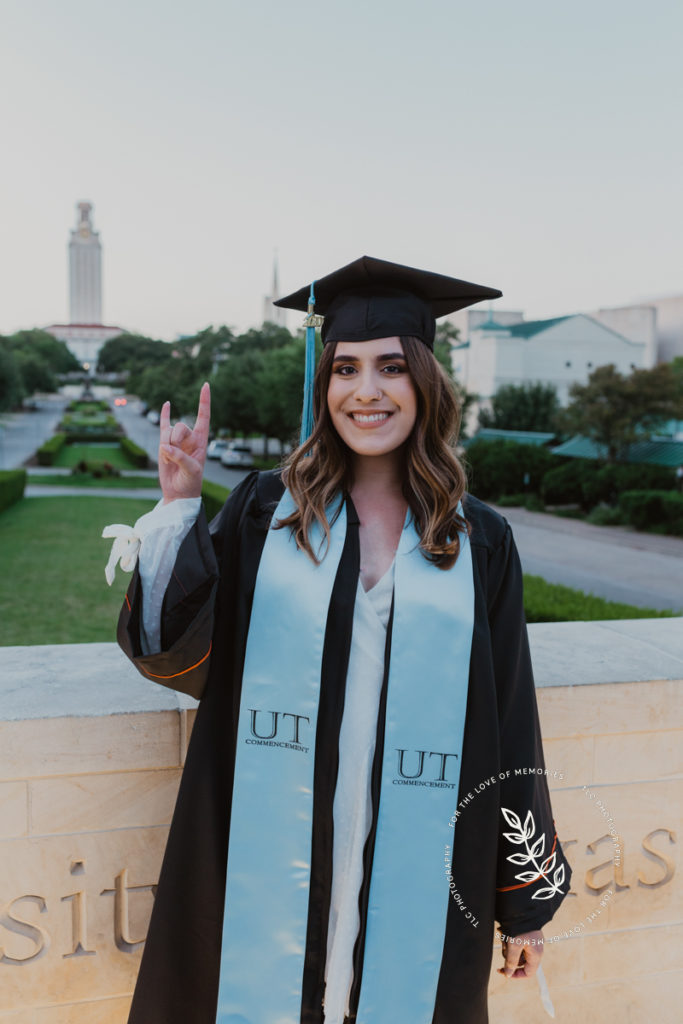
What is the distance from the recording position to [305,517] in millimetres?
1790

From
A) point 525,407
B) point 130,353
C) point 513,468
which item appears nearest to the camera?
point 513,468

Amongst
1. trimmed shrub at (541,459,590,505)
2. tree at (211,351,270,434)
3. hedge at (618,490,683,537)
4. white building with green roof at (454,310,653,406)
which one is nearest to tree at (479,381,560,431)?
white building with green roof at (454,310,653,406)

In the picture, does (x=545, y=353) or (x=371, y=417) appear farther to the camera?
(x=545, y=353)

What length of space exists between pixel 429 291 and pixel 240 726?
109 centimetres

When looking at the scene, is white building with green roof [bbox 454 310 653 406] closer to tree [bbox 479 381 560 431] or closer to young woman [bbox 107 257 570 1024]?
tree [bbox 479 381 560 431]

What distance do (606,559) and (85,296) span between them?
13954 cm

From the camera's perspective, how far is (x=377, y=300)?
191 centimetres

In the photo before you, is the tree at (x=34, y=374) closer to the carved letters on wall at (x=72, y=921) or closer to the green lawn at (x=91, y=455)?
the green lawn at (x=91, y=455)

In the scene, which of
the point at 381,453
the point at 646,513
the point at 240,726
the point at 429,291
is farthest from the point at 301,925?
the point at 646,513

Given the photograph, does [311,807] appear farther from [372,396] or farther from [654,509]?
[654,509]

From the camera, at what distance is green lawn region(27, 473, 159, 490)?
88.1ft

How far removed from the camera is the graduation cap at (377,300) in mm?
1886

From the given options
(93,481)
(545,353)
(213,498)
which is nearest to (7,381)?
(93,481)

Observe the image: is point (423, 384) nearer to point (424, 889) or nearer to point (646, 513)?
point (424, 889)
